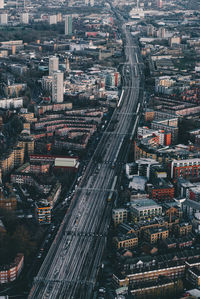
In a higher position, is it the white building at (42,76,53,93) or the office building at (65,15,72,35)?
the office building at (65,15,72,35)

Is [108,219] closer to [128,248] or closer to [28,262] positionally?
[128,248]

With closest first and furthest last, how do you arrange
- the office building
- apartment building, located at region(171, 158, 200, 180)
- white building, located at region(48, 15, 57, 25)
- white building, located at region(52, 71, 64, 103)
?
1. apartment building, located at region(171, 158, 200, 180)
2. white building, located at region(52, 71, 64, 103)
3. the office building
4. white building, located at region(48, 15, 57, 25)

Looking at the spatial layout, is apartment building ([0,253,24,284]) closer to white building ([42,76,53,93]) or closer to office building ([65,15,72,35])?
white building ([42,76,53,93])

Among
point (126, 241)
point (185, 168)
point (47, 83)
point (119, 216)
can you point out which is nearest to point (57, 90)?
point (47, 83)

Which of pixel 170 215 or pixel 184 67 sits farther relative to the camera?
pixel 184 67

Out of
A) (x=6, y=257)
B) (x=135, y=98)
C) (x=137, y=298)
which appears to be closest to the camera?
(x=137, y=298)

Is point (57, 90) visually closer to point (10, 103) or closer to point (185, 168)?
point (10, 103)

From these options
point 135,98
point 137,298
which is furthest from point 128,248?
point 135,98

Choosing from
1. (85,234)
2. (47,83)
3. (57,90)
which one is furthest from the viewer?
(47,83)

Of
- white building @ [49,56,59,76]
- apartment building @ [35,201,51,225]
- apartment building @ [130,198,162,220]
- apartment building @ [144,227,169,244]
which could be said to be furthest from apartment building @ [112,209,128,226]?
white building @ [49,56,59,76]
